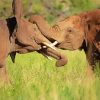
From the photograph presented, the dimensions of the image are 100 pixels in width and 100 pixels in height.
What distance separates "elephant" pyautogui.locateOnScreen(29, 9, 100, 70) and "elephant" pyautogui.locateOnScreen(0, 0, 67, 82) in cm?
49

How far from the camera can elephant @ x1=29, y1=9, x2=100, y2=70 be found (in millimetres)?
8633

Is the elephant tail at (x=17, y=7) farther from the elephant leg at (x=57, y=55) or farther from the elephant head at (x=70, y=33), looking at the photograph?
the elephant head at (x=70, y=33)

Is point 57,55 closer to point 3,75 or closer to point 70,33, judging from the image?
point 3,75

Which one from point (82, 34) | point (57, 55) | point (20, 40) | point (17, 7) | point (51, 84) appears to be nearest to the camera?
point (51, 84)

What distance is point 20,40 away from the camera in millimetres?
7789

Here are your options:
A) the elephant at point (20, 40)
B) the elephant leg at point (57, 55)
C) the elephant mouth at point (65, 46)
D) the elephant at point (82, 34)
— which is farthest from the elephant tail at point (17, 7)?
the elephant mouth at point (65, 46)

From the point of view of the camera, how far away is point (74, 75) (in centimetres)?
790

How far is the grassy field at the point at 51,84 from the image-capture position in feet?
18.8

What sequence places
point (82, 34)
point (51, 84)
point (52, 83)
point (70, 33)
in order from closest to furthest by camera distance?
point (51, 84) < point (52, 83) < point (82, 34) < point (70, 33)

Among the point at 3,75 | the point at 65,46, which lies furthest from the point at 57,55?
the point at 65,46

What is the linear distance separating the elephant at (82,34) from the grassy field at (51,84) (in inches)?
12.3

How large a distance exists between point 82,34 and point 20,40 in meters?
1.53

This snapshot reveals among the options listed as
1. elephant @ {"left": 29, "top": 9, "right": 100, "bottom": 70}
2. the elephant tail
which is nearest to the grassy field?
elephant @ {"left": 29, "top": 9, "right": 100, "bottom": 70}

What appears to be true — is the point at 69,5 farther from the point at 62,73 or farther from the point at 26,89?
the point at 26,89
